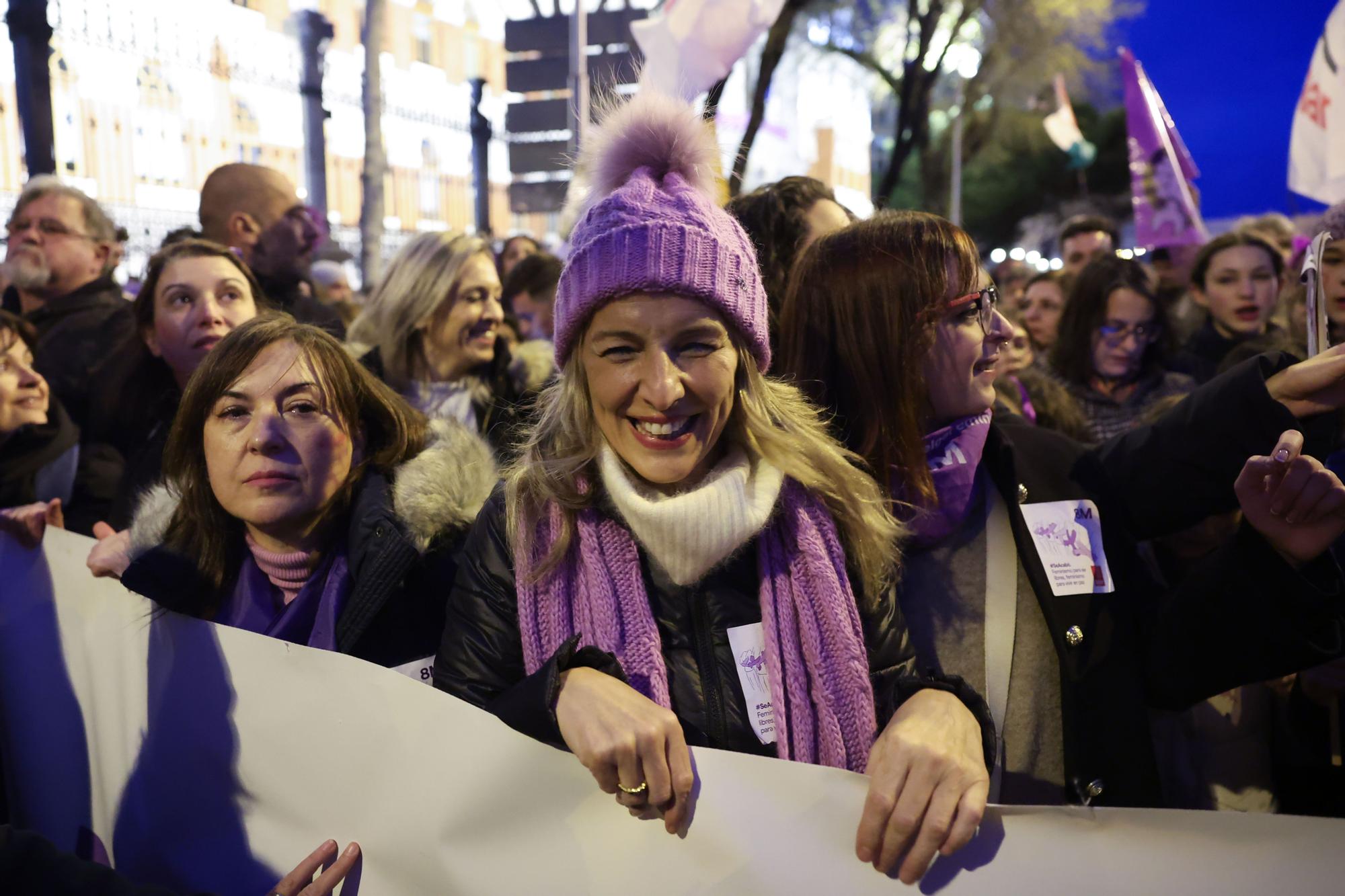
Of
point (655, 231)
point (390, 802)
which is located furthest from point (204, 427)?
point (655, 231)

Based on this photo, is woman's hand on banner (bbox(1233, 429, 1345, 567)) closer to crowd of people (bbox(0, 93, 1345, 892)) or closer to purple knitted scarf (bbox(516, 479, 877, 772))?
crowd of people (bbox(0, 93, 1345, 892))

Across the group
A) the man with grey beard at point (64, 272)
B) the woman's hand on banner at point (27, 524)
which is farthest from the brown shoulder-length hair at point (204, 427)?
the man with grey beard at point (64, 272)

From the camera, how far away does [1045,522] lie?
2.17 m

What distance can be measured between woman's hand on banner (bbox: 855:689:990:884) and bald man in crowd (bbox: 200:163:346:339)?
394 cm

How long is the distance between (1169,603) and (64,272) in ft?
14.9

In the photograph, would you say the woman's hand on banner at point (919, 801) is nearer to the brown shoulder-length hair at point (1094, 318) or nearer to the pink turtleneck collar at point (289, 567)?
the pink turtleneck collar at point (289, 567)

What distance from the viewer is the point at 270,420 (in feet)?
7.75

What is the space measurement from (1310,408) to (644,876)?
1.49 meters

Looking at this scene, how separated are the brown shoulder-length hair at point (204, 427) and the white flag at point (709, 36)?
256 cm

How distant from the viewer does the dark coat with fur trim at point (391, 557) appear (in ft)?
7.55

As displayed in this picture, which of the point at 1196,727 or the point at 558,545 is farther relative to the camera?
the point at 1196,727

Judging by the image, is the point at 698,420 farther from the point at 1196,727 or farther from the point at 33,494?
the point at 33,494

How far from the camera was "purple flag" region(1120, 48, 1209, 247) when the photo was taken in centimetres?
710

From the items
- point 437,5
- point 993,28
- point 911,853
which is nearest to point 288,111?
point 437,5
